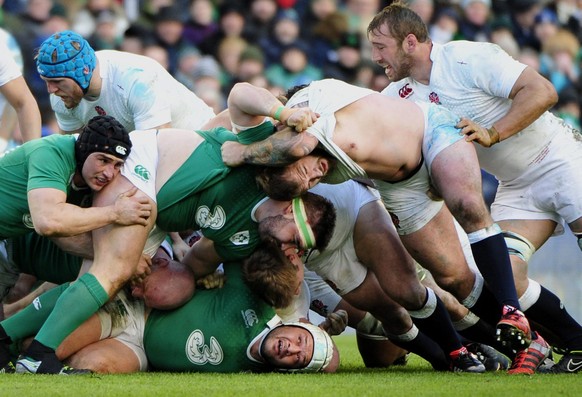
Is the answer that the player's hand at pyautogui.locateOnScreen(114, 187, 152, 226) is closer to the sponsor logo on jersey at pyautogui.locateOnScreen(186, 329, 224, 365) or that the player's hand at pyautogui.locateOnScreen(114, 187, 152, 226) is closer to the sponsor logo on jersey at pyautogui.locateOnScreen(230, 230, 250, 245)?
the sponsor logo on jersey at pyautogui.locateOnScreen(230, 230, 250, 245)

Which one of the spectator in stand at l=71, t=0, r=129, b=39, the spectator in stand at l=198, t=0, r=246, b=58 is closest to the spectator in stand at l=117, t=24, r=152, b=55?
the spectator in stand at l=71, t=0, r=129, b=39

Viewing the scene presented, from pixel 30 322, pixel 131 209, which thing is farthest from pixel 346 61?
pixel 30 322

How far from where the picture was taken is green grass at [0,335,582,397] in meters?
5.57

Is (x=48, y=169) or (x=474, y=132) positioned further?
(x=474, y=132)

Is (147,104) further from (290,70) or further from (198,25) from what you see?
(290,70)

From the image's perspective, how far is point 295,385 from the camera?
5.90 m

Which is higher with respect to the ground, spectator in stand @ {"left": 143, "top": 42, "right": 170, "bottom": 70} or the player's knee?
the player's knee

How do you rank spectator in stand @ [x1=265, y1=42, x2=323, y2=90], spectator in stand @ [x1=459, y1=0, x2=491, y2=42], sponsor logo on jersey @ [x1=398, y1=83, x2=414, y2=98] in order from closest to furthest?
sponsor logo on jersey @ [x1=398, y1=83, x2=414, y2=98]
spectator in stand @ [x1=265, y1=42, x2=323, y2=90]
spectator in stand @ [x1=459, y1=0, x2=491, y2=42]

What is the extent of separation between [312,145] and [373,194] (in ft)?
3.20

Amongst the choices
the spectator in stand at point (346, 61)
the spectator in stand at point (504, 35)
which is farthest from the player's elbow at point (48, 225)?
the spectator in stand at point (504, 35)

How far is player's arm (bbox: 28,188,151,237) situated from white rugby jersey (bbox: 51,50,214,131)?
1.42 metres

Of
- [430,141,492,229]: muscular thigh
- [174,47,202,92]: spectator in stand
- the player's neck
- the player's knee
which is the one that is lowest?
[174,47,202,92]: spectator in stand

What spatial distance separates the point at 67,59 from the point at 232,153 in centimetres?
161

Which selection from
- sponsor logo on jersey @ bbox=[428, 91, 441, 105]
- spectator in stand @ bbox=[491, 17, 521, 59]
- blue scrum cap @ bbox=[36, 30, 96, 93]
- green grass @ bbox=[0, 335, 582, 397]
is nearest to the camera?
green grass @ bbox=[0, 335, 582, 397]
